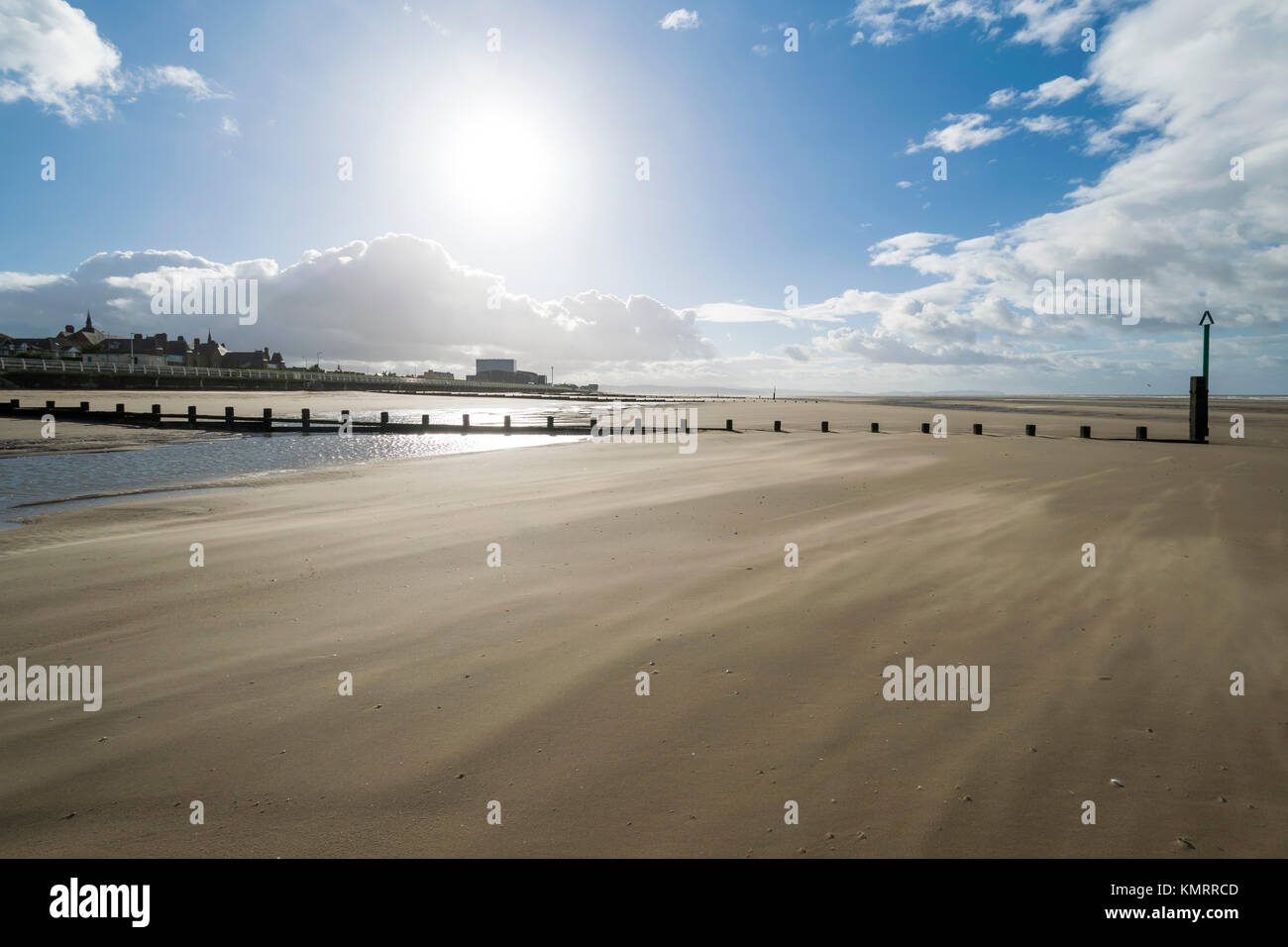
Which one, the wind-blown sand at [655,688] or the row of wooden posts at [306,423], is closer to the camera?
the wind-blown sand at [655,688]

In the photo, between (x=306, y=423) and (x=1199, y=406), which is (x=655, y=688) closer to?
(x=1199, y=406)

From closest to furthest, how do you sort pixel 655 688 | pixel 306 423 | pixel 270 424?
pixel 655 688 → pixel 306 423 → pixel 270 424

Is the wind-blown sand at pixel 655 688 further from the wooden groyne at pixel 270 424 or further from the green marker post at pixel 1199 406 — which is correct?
the wooden groyne at pixel 270 424

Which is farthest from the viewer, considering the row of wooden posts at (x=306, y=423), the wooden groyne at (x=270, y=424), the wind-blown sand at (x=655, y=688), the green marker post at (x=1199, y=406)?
the wooden groyne at (x=270, y=424)

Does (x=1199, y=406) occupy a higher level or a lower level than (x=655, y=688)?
higher

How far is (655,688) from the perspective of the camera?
4.48 meters

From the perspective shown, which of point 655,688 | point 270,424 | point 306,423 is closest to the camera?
point 655,688

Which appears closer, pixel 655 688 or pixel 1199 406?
pixel 655 688

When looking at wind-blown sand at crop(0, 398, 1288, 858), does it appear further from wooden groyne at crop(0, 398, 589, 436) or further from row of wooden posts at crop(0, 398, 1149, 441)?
wooden groyne at crop(0, 398, 589, 436)

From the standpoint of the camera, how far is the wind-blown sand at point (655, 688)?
123 inches

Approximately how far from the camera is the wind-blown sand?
3.13m

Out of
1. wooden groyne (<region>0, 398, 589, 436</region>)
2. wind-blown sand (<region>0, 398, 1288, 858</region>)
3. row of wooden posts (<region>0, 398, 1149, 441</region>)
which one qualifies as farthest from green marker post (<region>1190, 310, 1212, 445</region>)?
wooden groyne (<region>0, 398, 589, 436</region>)

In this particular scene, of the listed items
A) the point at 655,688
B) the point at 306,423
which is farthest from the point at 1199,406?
the point at 306,423

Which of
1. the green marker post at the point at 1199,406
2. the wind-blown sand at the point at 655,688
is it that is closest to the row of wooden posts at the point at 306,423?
the green marker post at the point at 1199,406
